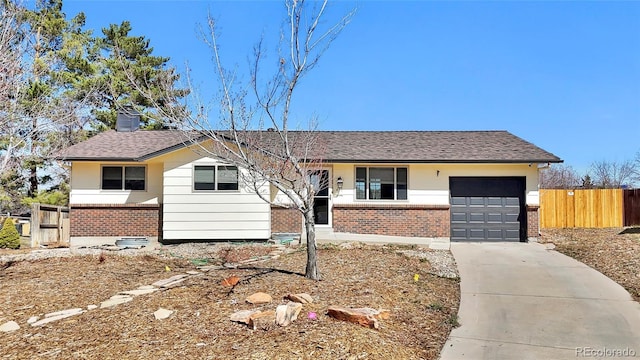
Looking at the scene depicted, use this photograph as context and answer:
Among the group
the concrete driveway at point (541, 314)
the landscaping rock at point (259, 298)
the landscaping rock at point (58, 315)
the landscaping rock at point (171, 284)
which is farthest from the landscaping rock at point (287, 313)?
the landscaping rock at point (58, 315)

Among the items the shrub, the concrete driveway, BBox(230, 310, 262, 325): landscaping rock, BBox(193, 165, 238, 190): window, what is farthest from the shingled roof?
BBox(230, 310, 262, 325): landscaping rock

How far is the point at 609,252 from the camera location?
10.3 meters

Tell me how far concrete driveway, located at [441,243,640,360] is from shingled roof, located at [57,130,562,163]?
14.7ft

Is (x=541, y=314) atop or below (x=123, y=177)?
below

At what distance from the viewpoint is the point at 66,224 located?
15945mm

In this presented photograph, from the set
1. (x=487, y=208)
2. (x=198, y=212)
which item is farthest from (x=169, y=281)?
(x=487, y=208)

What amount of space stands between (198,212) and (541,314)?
9599 millimetres

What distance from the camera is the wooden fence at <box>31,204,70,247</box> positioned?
14.1m

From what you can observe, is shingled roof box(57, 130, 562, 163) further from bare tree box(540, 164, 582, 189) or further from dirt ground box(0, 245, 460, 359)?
bare tree box(540, 164, 582, 189)

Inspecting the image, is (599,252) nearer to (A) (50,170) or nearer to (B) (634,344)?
(B) (634,344)

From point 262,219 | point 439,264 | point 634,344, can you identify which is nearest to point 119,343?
point 634,344

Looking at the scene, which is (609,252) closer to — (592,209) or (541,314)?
(541,314)

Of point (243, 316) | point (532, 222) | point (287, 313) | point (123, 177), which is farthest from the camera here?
point (123, 177)

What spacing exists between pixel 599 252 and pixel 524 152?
4.22 m
